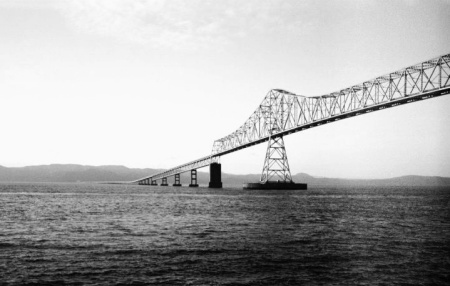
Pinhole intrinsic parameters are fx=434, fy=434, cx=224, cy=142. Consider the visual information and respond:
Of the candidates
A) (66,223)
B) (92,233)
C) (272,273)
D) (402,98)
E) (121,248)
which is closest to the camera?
(272,273)

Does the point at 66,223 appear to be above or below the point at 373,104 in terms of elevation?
below

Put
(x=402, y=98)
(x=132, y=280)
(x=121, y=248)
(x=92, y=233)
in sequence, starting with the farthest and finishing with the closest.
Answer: (x=402, y=98) → (x=92, y=233) → (x=121, y=248) → (x=132, y=280)

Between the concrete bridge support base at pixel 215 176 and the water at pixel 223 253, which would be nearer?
the water at pixel 223 253

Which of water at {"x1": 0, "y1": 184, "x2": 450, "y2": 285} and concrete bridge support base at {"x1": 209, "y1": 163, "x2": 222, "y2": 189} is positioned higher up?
concrete bridge support base at {"x1": 209, "y1": 163, "x2": 222, "y2": 189}

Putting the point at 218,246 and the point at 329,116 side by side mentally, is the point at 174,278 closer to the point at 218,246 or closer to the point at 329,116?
the point at 218,246

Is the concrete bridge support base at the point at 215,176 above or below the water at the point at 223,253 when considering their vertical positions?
above

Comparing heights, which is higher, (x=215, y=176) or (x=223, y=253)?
(x=215, y=176)

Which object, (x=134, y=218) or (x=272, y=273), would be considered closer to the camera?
(x=272, y=273)

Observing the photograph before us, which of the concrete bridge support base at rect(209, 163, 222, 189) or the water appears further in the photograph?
the concrete bridge support base at rect(209, 163, 222, 189)

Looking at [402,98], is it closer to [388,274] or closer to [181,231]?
[181,231]

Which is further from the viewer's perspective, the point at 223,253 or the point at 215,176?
the point at 215,176

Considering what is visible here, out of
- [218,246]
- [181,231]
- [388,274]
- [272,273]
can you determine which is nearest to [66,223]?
[181,231]
